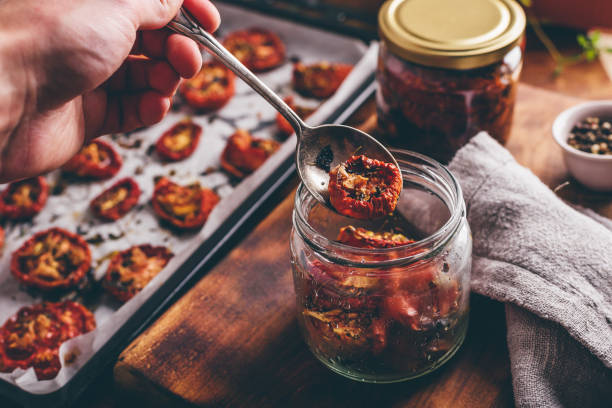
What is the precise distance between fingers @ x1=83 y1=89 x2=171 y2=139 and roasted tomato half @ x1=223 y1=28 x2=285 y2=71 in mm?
680

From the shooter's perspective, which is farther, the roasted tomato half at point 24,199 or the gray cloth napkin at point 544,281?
the roasted tomato half at point 24,199

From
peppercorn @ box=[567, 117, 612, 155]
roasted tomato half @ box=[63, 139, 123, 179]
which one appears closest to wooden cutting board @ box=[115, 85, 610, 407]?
peppercorn @ box=[567, 117, 612, 155]

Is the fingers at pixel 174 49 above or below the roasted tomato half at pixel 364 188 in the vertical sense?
above

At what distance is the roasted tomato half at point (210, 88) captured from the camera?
190 cm

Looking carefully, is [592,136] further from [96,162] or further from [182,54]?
[96,162]

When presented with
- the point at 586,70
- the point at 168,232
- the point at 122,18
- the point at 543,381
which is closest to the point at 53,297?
the point at 168,232

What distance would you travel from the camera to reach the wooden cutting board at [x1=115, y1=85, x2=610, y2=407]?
1.05m

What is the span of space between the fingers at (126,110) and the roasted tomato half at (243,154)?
347 millimetres

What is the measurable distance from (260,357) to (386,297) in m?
0.31

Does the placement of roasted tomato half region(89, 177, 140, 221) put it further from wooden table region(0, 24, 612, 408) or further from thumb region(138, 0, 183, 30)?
thumb region(138, 0, 183, 30)

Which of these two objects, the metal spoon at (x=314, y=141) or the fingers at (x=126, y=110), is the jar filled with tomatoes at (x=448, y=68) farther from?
the fingers at (x=126, y=110)

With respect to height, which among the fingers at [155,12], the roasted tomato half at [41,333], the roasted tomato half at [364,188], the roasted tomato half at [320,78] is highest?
the fingers at [155,12]

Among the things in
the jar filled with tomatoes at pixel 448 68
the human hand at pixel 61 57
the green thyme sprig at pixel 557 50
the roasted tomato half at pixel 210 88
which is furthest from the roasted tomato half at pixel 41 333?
the green thyme sprig at pixel 557 50

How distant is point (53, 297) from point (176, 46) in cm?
71
